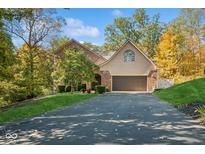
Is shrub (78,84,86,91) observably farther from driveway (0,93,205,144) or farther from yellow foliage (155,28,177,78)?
driveway (0,93,205,144)

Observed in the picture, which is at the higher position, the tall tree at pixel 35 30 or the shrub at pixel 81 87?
the tall tree at pixel 35 30

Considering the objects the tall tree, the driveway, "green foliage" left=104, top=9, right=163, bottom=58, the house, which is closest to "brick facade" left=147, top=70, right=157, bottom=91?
the house

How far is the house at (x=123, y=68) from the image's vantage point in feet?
65.9

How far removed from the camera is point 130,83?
18.5 m

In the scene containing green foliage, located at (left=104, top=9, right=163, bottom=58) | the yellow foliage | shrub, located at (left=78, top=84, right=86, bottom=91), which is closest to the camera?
green foliage, located at (left=104, top=9, right=163, bottom=58)

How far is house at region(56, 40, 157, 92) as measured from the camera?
20.1 meters

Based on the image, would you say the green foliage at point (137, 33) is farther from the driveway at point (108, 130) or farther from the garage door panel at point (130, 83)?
the driveway at point (108, 130)

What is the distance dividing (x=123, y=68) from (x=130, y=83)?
3.97 metres

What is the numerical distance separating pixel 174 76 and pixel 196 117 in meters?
16.4

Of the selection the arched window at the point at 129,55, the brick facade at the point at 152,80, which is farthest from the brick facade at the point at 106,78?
the brick facade at the point at 152,80

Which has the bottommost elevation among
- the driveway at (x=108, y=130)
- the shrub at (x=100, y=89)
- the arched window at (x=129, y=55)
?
the driveway at (x=108, y=130)
